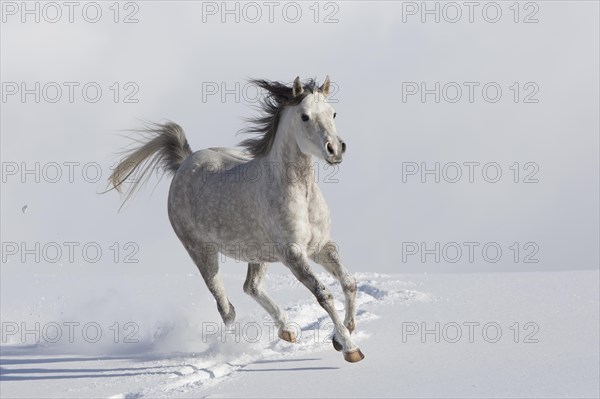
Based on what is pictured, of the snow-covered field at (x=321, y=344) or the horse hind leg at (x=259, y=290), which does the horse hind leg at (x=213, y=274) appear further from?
the snow-covered field at (x=321, y=344)

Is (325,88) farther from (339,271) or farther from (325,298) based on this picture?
(325,298)

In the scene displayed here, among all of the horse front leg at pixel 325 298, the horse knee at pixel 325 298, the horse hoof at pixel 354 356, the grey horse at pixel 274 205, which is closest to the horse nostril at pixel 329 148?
the grey horse at pixel 274 205

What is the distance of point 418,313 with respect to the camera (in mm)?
12672

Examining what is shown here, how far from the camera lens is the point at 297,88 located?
716 centimetres

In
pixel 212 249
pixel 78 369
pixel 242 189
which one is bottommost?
pixel 78 369

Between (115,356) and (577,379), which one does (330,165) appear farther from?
(115,356)

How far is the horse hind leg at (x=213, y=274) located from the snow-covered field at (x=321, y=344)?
96cm

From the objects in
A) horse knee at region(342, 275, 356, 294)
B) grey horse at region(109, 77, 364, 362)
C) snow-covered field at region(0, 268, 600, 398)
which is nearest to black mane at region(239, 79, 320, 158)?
grey horse at region(109, 77, 364, 362)

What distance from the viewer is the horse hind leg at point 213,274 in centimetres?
880

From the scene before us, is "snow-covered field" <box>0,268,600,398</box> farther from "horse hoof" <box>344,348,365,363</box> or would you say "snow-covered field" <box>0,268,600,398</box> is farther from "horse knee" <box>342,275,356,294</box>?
"horse hoof" <box>344,348,365,363</box>

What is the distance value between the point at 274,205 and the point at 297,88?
100 centimetres

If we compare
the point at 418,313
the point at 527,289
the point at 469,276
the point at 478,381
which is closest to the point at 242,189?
the point at 478,381

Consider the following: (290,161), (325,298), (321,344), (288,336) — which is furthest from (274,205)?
(321,344)

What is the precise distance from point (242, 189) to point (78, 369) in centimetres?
445
